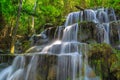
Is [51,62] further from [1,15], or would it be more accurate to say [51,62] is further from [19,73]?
[1,15]

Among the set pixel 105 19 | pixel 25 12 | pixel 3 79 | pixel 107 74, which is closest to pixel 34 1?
pixel 25 12

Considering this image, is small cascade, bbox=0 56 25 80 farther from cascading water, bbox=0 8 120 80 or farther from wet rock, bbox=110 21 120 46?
wet rock, bbox=110 21 120 46

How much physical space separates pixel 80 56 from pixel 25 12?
28.2ft

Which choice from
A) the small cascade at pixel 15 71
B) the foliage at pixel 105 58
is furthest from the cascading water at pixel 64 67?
the foliage at pixel 105 58

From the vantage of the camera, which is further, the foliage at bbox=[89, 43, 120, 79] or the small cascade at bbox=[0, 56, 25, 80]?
the small cascade at bbox=[0, 56, 25, 80]

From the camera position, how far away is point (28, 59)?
938 centimetres

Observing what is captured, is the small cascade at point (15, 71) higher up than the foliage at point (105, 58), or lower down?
lower down

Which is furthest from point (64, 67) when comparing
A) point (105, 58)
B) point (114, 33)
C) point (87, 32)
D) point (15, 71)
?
point (114, 33)

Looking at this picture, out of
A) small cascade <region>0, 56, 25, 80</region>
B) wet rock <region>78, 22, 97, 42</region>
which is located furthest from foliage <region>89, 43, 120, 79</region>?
wet rock <region>78, 22, 97, 42</region>

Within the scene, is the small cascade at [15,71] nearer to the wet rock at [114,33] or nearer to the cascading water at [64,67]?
the cascading water at [64,67]

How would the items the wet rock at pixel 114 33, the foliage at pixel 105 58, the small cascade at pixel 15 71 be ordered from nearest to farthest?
the foliage at pixel 105 58, the small cascade at pixel 15 71, the wet rock at pixel 114 33

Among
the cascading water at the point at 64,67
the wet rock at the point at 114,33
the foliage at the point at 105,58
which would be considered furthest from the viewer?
the wet rock at the point at 114,33

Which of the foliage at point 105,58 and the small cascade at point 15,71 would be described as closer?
the foliage at point 105,58

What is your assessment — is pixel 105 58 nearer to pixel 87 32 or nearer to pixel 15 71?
pixel 15 71
